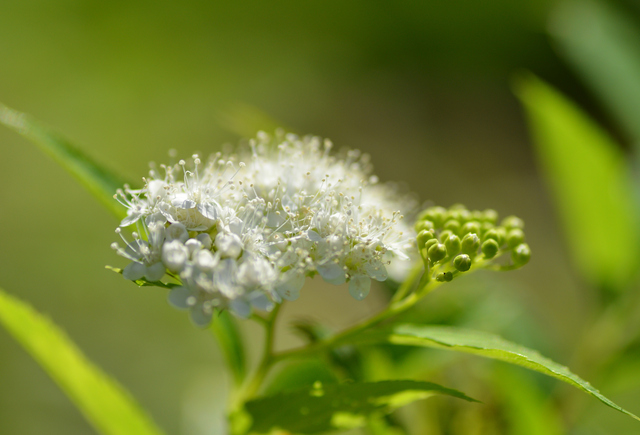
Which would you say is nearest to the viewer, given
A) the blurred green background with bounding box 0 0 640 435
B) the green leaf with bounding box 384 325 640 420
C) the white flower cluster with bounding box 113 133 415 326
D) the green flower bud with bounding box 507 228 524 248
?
the green leaf with bounding box 384 325 640 420

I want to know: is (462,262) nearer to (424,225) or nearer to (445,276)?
(445,276)

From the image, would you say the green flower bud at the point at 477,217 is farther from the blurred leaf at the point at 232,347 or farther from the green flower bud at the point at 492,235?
the blurred leaf at the point at 232,347

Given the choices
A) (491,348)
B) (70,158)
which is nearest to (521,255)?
(491,348)

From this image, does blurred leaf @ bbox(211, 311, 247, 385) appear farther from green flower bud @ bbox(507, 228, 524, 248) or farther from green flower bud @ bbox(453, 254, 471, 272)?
green flower bud @ bbox(507, 228, 524, 248)

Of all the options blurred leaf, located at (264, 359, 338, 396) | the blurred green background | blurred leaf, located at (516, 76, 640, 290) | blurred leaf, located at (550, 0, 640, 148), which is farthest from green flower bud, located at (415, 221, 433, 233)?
blurred leaf, located at (550, 0, 640, 148)

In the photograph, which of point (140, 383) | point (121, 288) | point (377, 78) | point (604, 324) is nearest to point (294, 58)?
point (377, 78)

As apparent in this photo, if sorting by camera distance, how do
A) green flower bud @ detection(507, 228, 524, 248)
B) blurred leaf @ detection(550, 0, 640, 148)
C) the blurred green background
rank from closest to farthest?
1. green flower bud @ detection(507, 228, 524, 248)
2. blurred leaf @ detection(550, 0, 640, 148)
3. the blurred green background
